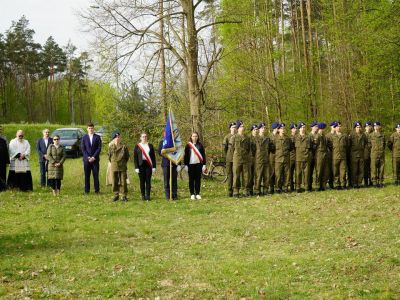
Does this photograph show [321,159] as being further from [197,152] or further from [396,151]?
[197,152]

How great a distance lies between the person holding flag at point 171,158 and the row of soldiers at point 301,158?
1518mm

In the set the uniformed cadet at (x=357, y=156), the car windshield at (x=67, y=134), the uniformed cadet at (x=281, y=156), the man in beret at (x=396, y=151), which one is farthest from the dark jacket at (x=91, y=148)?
the car windshield at (x=67, y=134)

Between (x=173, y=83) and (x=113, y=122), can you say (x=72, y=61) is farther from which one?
(x=173, y=83)

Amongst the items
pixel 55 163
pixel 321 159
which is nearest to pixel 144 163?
pixel 55 163

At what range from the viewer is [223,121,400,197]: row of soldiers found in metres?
16.6

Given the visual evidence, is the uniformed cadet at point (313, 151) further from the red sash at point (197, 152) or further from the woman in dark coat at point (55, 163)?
the woman in dark coat at point (55, 163)

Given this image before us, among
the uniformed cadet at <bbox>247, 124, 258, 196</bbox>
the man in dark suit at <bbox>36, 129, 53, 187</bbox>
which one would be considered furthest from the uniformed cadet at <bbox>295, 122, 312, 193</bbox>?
the man in dark suit at <bbox>36, 129, 53, 187</bbox>

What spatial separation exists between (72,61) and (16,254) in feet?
192

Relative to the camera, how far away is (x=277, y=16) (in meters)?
35.8

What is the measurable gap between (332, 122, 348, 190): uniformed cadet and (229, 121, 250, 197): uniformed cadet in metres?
2.89

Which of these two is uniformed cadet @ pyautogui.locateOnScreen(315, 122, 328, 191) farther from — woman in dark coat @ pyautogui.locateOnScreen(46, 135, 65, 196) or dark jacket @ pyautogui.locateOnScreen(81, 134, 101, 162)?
woman in dark coat @ pyautogui.locateOnScreen(46, 135, 65, 196)

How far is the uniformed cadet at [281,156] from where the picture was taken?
17.0 m

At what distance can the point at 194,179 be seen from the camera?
16125 millimetres

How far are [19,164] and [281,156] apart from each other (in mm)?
8029
